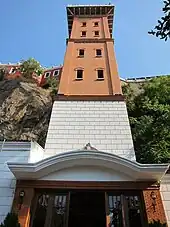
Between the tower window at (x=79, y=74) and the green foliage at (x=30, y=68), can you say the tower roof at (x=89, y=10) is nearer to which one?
the tower window at (x=79, y=74)

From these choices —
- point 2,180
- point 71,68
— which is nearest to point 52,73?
point 71,68

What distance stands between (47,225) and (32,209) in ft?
2.28

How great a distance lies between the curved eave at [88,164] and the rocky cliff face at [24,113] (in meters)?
11.0

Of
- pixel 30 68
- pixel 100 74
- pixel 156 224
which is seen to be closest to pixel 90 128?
pixel 100 74

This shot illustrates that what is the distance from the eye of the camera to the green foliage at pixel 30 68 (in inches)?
1485

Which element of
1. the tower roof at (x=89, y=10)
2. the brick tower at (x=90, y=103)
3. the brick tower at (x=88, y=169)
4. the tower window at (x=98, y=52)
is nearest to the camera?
the brick tower at (x=88, y=169)

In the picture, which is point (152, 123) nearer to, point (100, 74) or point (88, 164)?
point (100, 74)

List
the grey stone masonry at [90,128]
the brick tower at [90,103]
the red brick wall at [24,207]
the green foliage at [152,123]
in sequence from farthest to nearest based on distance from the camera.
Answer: the green foliage at [152,123]
the brick tower at [90,103]
the grey stone masonry at [90,128]
the red brick wall at [24,207]

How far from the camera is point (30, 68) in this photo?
38.2 m

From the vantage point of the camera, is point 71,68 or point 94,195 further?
point 71,68

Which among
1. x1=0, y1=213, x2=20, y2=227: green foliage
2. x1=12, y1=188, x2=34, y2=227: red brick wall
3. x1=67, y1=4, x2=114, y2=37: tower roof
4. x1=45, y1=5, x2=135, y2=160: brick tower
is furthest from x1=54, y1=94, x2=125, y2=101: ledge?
x1=67, y1=4, x2=114, y2=37: tower roof

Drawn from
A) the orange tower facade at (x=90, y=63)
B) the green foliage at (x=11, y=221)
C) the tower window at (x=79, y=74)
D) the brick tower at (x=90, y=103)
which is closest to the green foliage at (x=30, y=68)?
the orange tower facade at (x=90, y=63)

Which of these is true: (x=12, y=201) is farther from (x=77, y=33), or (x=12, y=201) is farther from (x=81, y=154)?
(x=77, y=33)

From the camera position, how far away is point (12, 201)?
26.9 ft
